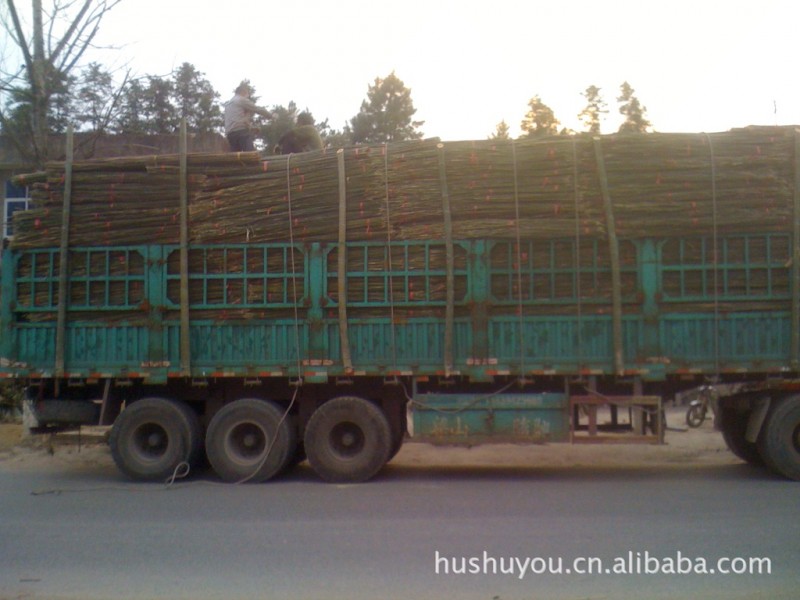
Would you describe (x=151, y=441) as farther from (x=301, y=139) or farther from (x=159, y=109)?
(x=159, y=109)

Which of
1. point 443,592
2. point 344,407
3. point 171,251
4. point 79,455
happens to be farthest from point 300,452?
point 443,592

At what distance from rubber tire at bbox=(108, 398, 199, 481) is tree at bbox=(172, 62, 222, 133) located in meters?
17.0

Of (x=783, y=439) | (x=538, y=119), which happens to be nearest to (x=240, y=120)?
(x=783, y=439)

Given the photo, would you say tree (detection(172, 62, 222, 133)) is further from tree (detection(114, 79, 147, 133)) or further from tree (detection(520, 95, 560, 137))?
tree (detection(520, 95, 560, 137))

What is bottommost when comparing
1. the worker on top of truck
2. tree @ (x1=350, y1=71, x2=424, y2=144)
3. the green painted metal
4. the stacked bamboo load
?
the green painted metal

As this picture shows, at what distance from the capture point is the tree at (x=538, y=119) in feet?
70.2

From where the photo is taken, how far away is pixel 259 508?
8.67 meters

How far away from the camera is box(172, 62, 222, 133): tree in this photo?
2653 centimetres

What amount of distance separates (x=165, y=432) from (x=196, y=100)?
19.3 m

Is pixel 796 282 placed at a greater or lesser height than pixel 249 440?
greater

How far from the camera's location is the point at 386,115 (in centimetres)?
3631

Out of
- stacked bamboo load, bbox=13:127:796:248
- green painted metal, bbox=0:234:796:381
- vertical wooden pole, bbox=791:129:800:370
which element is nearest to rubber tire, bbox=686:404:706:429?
vertical wooden pole, bbox=791:129:800:370

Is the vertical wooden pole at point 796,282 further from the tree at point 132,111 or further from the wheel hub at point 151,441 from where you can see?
the tree at point 132,111

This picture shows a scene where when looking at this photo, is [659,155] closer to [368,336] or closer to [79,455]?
[368,336]
